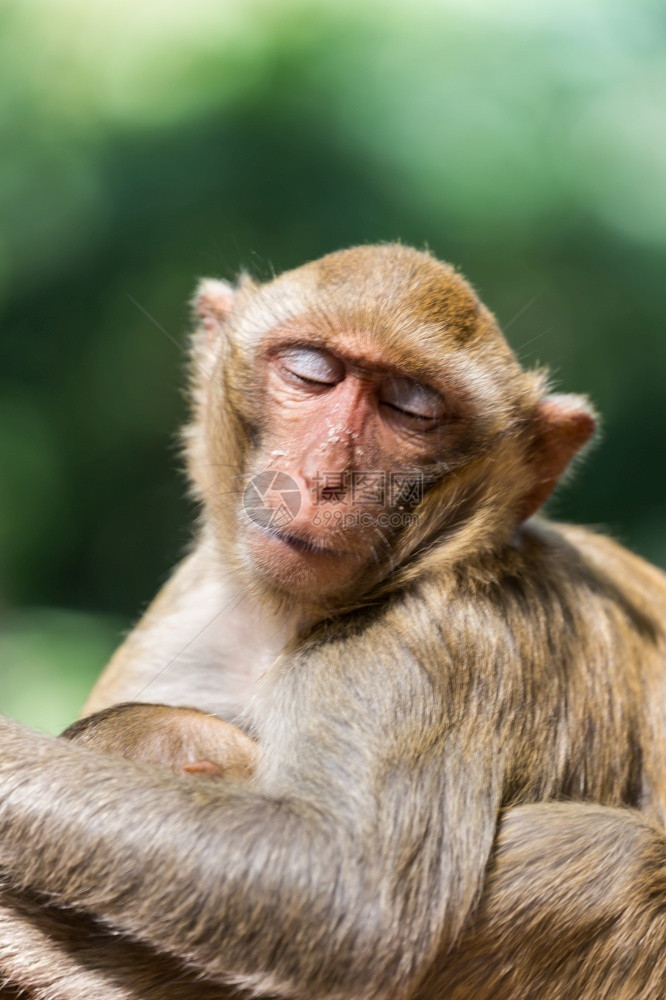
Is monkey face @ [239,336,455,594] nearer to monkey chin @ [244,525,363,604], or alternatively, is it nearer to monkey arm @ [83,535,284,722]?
monkey chin @ [244,525,363,604]

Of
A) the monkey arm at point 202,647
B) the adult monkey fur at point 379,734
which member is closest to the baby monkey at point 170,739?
the adult monkey fur at point 379,734

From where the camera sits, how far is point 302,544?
4.52 meters

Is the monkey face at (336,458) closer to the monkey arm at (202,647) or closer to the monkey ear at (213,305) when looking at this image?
the monkey arm at (202,647)

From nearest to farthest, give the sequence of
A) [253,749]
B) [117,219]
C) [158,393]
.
Answer: [253,749] < [117,219] < [158,393]

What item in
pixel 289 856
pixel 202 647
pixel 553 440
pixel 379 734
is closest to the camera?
pixel 289 856

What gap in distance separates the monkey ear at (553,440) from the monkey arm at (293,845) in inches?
47.5

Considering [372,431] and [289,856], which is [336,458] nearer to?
[372,431]

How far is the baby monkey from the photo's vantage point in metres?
4.41

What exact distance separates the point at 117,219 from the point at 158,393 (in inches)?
76.9

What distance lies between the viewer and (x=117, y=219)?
12062 mm

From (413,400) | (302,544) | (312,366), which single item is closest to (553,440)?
(413,400)

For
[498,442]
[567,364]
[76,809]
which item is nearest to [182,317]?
[567,364]

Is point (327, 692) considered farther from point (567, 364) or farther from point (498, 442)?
point (567, 364)

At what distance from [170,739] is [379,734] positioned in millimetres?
847
